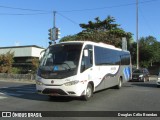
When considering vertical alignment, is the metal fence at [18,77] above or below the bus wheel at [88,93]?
above

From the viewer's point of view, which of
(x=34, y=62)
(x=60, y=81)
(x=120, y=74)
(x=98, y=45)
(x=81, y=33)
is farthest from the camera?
(x=81, y=33)

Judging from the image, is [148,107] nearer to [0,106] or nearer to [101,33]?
[0,106]

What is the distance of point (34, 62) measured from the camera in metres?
34.6

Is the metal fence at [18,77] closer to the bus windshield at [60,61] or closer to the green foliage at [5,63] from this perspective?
the green foliage at [5,63]

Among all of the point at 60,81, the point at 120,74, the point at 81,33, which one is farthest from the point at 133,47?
the point at 60,81

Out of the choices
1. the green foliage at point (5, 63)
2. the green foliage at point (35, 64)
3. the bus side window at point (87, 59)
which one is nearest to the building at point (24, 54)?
the green foliage at point (5, 63)

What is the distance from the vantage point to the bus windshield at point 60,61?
44.3 ft

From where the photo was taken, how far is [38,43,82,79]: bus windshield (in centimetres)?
1352

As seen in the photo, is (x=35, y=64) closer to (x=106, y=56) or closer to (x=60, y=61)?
(x=106, y=56)

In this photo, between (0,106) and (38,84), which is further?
(38,84)

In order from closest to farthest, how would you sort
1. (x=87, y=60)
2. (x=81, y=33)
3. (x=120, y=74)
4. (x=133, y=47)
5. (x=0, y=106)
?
1. (x=0, y=106)
2. (x=87, y=60)
3. (x=120, y=74)
4. (x=81, y=33)
5. (x=133, y=47)

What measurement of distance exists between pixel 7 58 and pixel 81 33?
66.3 feet

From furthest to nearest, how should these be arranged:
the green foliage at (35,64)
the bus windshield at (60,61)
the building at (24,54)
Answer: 1. the building at (24,54)
2. the green foliage at (35,64)
3. the bus windshield at (60,61)

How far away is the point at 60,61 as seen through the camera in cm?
1393
